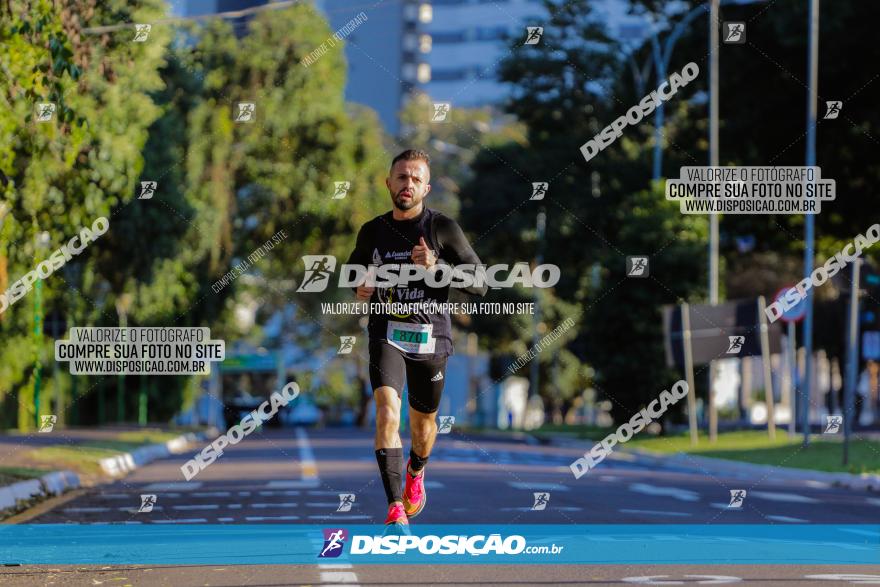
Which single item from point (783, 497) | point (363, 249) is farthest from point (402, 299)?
point (783, 497)

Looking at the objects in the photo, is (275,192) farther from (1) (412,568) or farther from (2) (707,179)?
(1) (412,568)

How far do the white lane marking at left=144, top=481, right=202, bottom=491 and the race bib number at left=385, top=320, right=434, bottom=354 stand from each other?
877 cm

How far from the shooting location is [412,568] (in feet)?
31.4

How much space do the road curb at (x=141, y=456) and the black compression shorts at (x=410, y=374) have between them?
13.7m

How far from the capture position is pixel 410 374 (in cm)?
1034

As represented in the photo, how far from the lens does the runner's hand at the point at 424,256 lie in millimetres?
9672

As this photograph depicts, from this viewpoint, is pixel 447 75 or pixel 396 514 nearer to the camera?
pixel 396 514

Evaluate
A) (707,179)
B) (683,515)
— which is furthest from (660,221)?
(683,515)

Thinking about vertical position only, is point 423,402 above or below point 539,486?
above

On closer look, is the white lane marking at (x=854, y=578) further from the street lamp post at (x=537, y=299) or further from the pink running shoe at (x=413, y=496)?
the street lamp post at (x=537, y=299)

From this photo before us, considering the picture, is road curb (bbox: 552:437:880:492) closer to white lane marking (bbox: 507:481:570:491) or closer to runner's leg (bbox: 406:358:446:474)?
white lane marking (bbox: 507:481:570:491)

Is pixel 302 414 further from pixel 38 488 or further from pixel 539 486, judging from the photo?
pixel 38 488

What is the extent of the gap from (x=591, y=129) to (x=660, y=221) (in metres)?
15.7

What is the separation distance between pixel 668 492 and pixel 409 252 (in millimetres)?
9217
